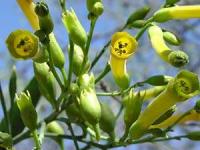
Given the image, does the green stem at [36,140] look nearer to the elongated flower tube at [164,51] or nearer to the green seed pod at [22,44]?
the green seed pod at [22,44]

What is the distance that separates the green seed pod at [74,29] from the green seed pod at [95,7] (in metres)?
0.06

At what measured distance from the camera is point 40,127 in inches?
70.6

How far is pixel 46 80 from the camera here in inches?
73.0

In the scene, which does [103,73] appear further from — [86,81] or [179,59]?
[179,59]

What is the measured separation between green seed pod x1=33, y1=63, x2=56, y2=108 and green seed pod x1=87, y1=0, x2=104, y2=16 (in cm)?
22

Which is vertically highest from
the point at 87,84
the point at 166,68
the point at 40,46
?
the point at 40,46

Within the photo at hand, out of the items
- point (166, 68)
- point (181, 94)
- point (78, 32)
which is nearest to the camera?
point (181, 94)

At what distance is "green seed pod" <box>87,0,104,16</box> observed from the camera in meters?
1.77

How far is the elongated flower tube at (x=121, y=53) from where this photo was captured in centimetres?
166

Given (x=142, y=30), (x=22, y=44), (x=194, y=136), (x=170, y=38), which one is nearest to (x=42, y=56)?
(x=22, y=44)

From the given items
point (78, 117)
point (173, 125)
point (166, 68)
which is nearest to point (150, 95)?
point (173, 125)

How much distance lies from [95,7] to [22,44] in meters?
0.26

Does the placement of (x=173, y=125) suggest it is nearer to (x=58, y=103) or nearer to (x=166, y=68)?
(x=58, y=103)

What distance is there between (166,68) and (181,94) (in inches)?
138
